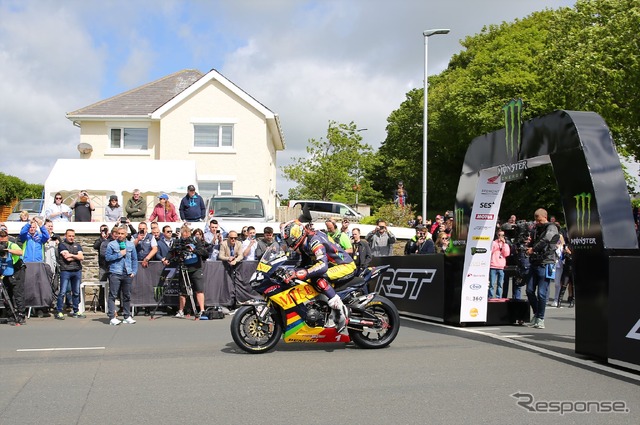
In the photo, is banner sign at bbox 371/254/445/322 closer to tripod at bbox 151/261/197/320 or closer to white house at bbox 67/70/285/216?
tripod at bbox 151/261/197/320

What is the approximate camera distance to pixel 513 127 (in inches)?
424

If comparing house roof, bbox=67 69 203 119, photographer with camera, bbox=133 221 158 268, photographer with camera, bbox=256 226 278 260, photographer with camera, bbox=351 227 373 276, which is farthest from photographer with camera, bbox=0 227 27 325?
house roof, bbox=67 69 203 119

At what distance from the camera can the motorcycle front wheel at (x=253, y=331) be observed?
9.48 meters

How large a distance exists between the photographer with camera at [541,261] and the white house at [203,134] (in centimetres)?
2540

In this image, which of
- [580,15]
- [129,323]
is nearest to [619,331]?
[129,323]

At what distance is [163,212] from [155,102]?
65.9 ft

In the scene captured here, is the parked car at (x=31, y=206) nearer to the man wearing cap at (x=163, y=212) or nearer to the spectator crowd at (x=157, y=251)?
the spectator crowd at (x=157, y=251)

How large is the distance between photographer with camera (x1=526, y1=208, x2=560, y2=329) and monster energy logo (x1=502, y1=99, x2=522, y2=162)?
150 cm

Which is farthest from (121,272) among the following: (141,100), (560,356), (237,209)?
(141,100)

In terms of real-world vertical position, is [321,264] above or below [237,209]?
below

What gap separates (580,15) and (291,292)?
89.1ft

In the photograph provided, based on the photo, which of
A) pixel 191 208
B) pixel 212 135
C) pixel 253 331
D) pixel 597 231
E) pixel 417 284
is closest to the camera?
pixel 597 231

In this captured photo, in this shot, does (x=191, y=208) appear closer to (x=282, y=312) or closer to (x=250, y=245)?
(x=250, y=245)

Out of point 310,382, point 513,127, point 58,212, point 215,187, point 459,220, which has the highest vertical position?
point 215,187
